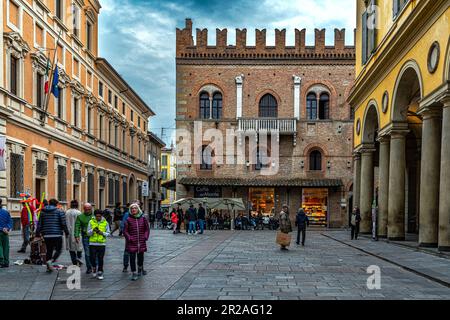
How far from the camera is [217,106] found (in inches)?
1692

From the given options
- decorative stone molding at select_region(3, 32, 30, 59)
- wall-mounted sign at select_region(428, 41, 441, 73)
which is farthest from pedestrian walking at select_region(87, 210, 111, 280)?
decorative stone molding at select_region(3, 32, 30, 59)

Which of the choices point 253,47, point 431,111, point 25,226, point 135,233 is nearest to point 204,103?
point 253,47

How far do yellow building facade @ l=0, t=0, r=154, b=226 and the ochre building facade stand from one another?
575 centimetres

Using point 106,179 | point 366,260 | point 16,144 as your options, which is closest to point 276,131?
point 106,179

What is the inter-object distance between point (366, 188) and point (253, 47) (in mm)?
19044

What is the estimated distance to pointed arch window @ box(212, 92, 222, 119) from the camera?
140ft

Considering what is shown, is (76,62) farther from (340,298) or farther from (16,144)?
(340,298)

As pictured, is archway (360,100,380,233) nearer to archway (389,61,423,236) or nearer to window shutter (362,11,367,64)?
archway (389,61,423,236)

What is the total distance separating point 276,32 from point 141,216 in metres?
34.1

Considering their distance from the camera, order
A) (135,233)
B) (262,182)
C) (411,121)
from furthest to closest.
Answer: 1. (262,182)
2. (411,121)
3. (135,233)

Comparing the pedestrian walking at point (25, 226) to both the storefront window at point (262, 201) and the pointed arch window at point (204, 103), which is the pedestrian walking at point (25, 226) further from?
the pointed arch window at point (204, 103)

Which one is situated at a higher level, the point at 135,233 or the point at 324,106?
the point at 324,106

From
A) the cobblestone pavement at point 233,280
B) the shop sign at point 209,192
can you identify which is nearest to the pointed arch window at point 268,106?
the shop sign at point 209,192

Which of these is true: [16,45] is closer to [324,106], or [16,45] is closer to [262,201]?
[262,201]
